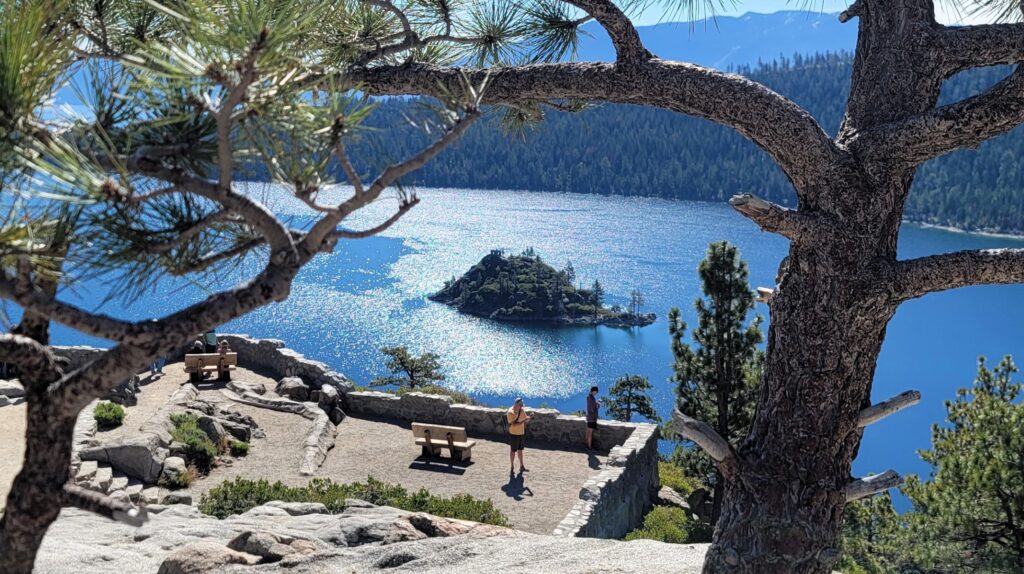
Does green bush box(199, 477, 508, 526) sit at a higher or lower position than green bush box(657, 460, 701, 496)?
higher

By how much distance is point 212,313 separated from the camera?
3.18 metres

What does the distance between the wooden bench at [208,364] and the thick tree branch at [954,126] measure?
16059 millimetres

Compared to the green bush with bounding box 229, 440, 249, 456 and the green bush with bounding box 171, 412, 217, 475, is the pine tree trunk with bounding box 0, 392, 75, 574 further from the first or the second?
the green bush with bounding box 229, 440, 249, 456

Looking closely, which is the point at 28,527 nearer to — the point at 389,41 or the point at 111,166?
the point at 111,166

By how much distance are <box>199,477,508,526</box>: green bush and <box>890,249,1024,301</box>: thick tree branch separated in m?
7.89

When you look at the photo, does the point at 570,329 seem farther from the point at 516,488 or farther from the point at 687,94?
the point at 687,94

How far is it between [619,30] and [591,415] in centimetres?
1084

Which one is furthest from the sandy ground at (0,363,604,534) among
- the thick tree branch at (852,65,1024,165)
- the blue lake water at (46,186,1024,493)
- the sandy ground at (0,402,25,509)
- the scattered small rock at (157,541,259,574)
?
the blue lake water at (46,186,1024,493)

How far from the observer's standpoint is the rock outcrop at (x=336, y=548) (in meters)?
7.23

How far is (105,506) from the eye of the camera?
3219 millimetres

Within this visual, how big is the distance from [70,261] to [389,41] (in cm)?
301

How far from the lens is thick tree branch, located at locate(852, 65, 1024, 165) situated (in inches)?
159

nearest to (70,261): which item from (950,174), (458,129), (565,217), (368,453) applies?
(458,129)

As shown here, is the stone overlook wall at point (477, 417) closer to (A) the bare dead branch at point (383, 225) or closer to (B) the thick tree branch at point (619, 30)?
(B) the thick tree branch at point (619, 30)
